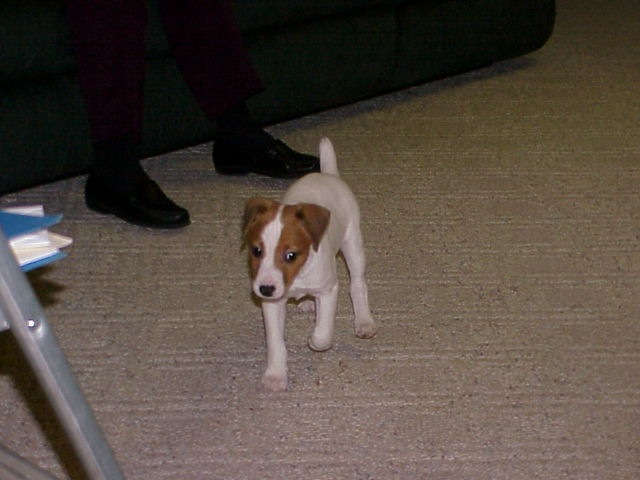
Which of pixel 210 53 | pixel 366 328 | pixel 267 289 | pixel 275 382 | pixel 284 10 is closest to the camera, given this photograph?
pixel 267 289

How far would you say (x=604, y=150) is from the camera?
208cm

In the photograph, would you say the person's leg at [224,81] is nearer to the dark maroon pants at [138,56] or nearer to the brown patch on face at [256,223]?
the dark maroon pants at [138,56]

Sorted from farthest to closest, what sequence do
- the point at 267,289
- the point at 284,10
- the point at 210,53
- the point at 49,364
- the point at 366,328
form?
the point at 284,10 → the point at 210,53 → the point at 366,328 → the point at 267,289 → the point at 49,364

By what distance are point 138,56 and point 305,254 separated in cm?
74

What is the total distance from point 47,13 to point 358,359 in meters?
0.93

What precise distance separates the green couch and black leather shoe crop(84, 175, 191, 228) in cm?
13

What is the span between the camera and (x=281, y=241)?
113cm

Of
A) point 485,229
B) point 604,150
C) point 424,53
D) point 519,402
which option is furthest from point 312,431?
point 424,53

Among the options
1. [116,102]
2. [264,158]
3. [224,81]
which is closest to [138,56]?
[116,102]

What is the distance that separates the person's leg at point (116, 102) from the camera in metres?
1.64

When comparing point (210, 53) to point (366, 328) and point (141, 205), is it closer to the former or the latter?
point (141, 205)

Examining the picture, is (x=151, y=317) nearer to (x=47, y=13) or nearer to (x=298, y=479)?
(x=298, y=479)

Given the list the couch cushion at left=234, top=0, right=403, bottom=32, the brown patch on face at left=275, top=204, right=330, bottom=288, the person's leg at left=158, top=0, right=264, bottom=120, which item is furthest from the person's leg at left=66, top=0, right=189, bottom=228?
the brown patch on face at left=275, top=204, right=330, bottom=288

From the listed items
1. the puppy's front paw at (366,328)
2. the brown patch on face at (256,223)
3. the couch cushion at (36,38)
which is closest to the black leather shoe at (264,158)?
the couch cushion at (36,38)
